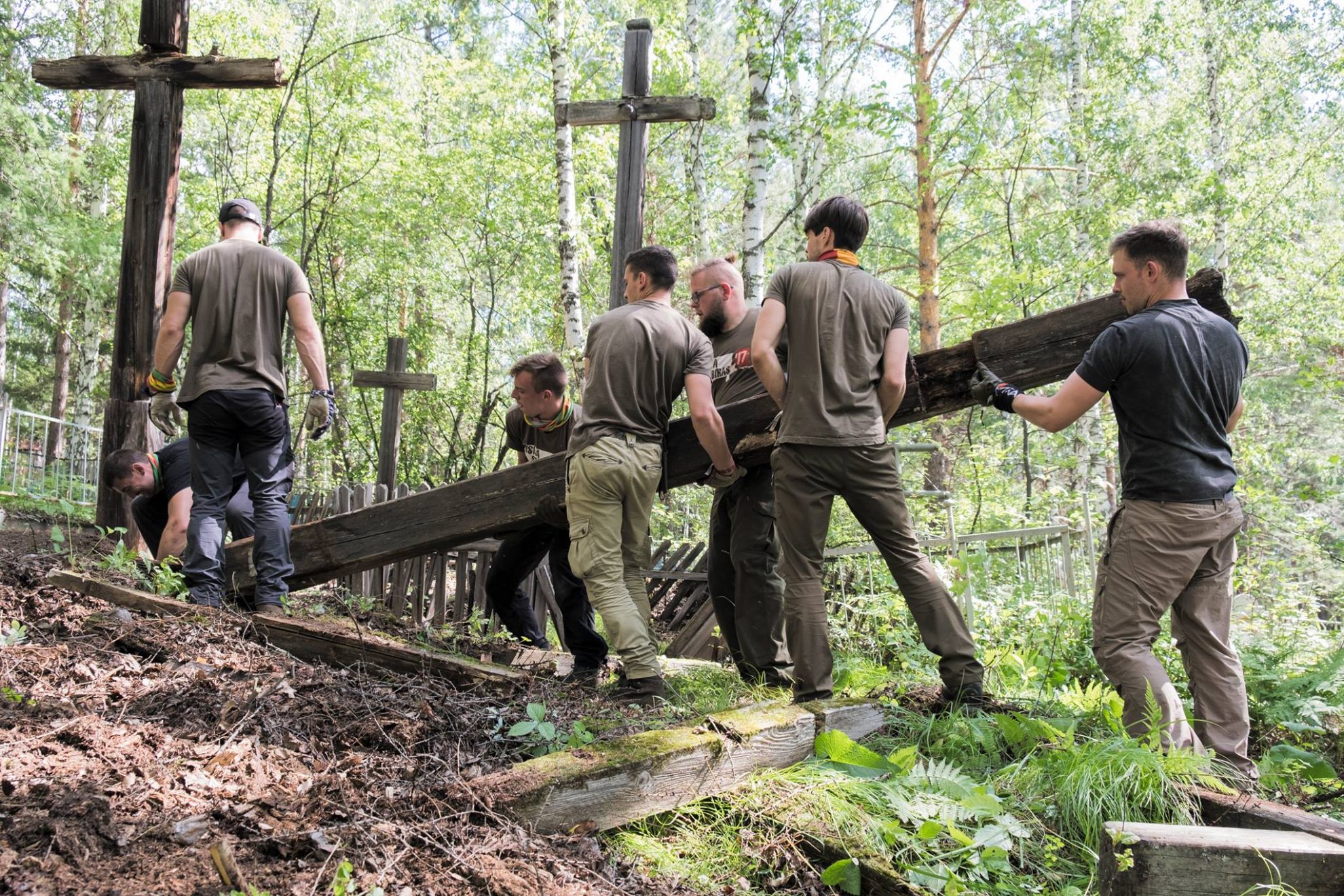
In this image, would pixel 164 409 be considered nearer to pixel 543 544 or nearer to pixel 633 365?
pixel 543 544

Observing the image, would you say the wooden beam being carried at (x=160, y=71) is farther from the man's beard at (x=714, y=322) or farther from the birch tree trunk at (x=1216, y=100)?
the birch tree trunk at (x=1216, y=100)

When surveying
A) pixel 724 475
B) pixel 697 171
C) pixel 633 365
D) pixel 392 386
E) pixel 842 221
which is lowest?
pixel 724 475

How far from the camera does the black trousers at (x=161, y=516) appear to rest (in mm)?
5516

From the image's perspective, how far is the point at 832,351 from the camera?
4.05m

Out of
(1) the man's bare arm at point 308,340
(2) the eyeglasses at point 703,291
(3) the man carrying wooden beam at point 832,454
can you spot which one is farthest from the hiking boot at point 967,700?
(1) the man's bare arm at point 308,340

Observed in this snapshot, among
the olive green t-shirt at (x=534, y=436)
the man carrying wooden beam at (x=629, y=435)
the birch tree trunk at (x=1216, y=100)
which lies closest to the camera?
the man carrying wooden beam at (x=629, y=435)

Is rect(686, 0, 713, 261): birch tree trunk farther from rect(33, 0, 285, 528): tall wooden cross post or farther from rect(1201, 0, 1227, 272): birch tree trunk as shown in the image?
rect(1201, 0, 1227, 272): birch tree trunk

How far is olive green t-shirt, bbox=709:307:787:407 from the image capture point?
15.9 feet

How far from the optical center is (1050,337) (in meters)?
4.27

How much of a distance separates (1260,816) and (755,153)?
7.73 meters

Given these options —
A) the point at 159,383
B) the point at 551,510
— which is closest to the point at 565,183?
the point at 159,383

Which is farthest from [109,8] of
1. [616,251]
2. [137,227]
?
[616,251]

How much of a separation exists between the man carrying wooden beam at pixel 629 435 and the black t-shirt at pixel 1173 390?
1695 mm

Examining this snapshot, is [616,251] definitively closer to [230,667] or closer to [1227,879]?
[230,667]
